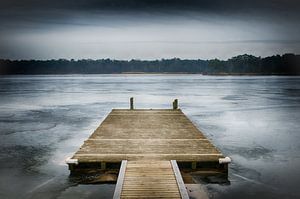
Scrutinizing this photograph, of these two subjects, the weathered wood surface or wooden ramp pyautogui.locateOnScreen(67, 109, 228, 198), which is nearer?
wooden ramp pyautogui.locateOnScreen(67, 109, 228, 198)

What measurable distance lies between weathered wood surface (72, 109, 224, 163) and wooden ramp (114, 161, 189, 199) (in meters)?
1.04

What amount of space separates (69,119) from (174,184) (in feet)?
76.1

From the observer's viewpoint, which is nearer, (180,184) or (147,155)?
(180,184)

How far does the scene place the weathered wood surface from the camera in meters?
12.4

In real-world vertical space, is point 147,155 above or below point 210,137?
above

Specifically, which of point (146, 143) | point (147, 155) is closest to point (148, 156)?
point (147, 155)

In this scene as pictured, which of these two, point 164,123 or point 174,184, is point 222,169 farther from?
point 164,123

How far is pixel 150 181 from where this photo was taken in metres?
9.68

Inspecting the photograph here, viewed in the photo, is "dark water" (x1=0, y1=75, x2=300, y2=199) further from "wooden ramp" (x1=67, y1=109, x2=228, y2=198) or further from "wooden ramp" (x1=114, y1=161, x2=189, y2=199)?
"wooden ramp" (x1=114, y1=161, x2=189, y2=199)

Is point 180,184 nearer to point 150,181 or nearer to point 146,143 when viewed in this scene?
point 150,181

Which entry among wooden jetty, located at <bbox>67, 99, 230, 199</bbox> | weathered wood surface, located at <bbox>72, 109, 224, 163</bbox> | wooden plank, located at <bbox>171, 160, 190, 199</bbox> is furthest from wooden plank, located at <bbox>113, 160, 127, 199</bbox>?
wooden plank, located at <bbox>171, 160, 190, 199</bbox>

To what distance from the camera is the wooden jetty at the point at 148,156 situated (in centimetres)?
930

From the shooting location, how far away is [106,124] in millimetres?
19500

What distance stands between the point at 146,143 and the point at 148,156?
221 cm
